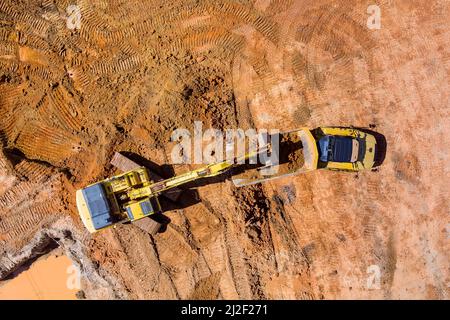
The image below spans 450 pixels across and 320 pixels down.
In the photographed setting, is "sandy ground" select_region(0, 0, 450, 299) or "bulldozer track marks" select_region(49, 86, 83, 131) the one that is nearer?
"sandy ground" select_region(0, 0, 450, 299)

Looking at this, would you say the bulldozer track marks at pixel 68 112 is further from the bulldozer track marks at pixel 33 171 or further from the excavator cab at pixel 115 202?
the excavator cab at pixel 115 202

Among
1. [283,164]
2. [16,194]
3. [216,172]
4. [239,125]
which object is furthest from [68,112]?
[283,164]

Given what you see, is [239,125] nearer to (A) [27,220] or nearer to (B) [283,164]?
(B) [283,164]

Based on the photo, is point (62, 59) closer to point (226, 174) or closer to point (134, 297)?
point (226, 174)

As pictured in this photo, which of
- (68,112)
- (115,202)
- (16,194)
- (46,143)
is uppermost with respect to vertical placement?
(68,112)

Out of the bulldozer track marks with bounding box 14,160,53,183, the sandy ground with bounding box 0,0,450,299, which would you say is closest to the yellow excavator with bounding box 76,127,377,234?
the sandy ground with bounding box 0,0,450,299

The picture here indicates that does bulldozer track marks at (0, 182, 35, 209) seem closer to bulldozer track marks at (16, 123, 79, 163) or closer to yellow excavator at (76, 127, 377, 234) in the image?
bulldozer track marks at (16, 123, 79, 163)
